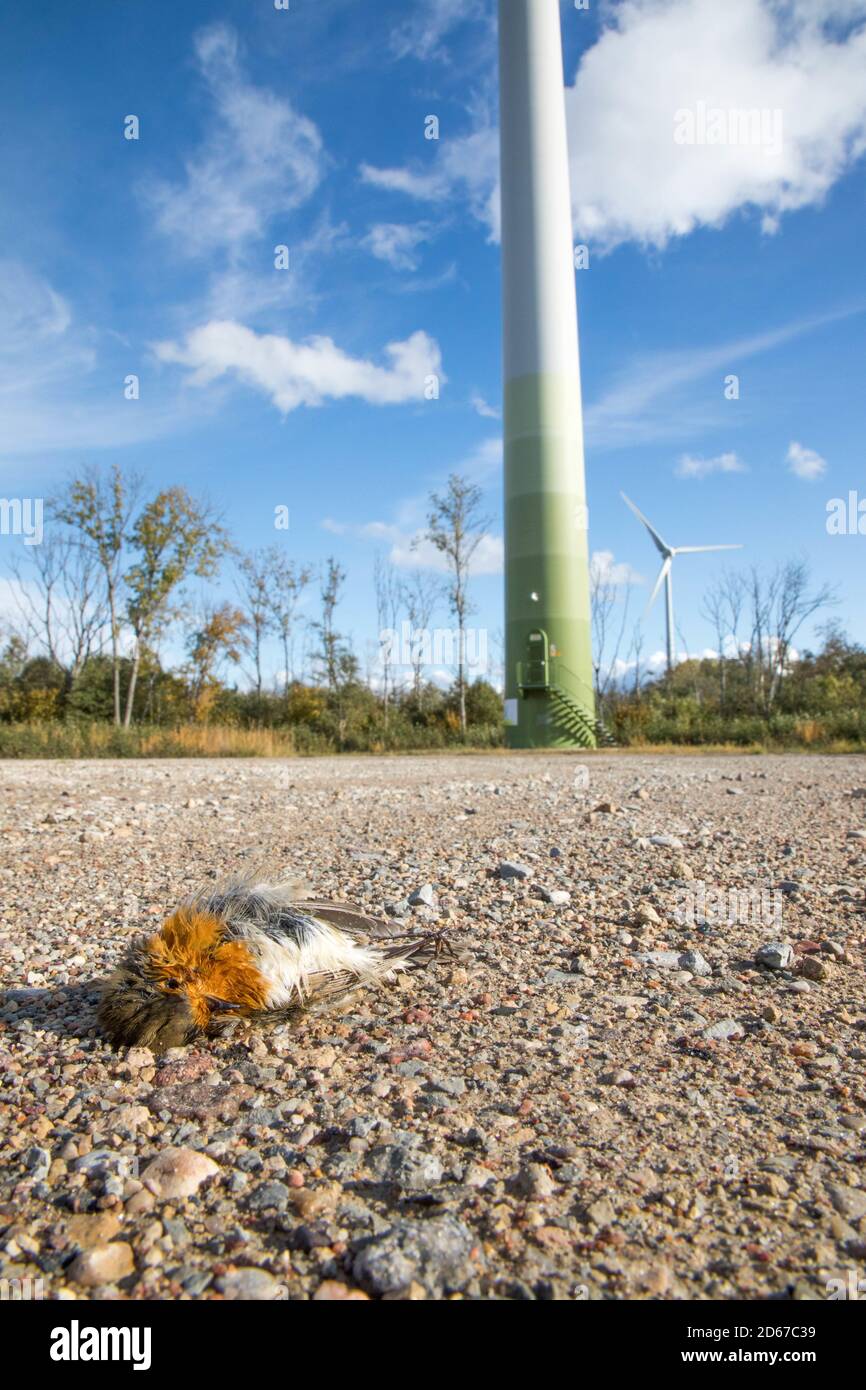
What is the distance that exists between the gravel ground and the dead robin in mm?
75

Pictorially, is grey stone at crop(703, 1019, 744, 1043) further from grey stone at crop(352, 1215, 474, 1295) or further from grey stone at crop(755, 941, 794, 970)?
grey stone at crop(352, 1215, 474, 1295)

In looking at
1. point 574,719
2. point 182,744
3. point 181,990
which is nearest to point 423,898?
point 181,990

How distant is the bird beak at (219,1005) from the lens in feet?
7.11

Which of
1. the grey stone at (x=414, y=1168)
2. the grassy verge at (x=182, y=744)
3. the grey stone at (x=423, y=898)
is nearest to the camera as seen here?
the grey stone at (x=414, y=1168)

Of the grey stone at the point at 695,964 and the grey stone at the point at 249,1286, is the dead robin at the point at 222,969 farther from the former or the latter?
the grey stone at the point at 695,964

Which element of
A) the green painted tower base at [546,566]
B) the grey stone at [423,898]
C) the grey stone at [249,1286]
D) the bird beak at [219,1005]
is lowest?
the grey stone at [249,1286]

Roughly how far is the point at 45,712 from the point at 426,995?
28.4m

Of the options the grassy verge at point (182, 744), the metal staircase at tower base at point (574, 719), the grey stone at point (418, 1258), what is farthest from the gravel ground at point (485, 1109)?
the metal staircase at tower base at point (574, 719)

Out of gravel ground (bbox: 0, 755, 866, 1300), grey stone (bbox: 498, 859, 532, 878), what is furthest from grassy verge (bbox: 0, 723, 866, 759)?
gravel ground (bbox: 0, 755, 866, 1300)

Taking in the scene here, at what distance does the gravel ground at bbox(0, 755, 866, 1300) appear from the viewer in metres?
1.35

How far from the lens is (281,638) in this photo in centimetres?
3003

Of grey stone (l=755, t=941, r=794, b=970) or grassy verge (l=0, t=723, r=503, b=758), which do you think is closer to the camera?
grey stone (l=755, t=941, r=794, b=970)
